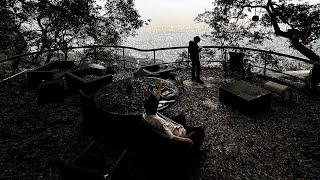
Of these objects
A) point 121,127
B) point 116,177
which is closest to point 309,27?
point 121,127

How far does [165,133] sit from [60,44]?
14.7 m

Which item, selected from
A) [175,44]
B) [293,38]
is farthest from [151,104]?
[175,44]

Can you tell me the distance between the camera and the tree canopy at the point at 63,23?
12.7 m

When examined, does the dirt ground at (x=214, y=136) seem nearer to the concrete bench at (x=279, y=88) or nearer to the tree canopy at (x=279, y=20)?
the concrete bench at (x=279, y=88)

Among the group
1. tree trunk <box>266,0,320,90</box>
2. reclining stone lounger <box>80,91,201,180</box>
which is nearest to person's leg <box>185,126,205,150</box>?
reclining stone lounger <box>80,91,201,180</box>

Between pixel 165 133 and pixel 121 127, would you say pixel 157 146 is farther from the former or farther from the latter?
pixel 121 127

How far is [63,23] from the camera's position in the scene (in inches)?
592

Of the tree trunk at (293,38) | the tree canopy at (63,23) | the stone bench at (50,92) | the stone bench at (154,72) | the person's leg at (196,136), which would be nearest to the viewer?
the person's leg at (196,136)

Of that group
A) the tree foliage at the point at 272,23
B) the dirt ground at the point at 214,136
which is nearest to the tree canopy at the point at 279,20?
the tree foliage at the point at 272,23

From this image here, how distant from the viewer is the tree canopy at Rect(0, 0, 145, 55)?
12703mm

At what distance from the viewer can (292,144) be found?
5344mm

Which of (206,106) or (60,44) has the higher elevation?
(60,44)

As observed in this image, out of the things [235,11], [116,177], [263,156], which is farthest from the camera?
[235,11]

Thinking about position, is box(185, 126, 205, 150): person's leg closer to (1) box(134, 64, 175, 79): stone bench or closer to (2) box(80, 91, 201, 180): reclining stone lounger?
(2) box(80, 91, 201, 180): reclining stone lounger
